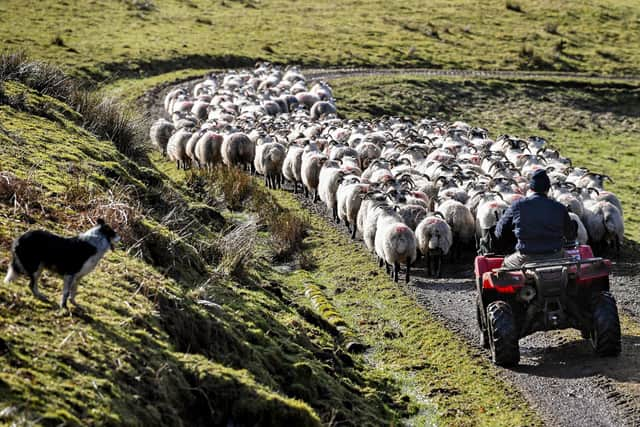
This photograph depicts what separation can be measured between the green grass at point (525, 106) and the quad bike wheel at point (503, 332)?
69.6ft

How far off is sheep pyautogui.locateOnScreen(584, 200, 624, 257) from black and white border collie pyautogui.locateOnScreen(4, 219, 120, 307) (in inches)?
468

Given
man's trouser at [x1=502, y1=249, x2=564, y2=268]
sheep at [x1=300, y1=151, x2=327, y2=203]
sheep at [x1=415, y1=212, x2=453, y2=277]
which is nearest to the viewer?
man's trouser at [x1=502, y1=249, x2=564, y2=268]

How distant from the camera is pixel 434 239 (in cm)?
1545

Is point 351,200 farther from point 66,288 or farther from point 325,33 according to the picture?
point 325,33

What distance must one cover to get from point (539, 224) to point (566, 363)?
6.23ft

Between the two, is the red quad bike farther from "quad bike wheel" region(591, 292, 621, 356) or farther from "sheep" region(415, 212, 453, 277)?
"sheep" region(415, 212, 453, 277)

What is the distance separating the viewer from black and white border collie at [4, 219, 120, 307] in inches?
284

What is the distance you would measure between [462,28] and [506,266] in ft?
151

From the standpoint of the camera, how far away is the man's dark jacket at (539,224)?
10570 millimetres

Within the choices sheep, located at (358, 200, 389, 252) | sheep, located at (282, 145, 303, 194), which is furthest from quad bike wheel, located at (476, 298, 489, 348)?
sheep, located at (282, 145, 303, 194)

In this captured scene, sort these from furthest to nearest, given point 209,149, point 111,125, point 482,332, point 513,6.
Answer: point 513,6
point 209,149
point 111,125
point 482,332

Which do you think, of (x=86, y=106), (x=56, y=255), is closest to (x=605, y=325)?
(x=56, y=255)

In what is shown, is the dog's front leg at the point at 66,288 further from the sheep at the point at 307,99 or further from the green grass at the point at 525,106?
the sheep at the point at 307,99

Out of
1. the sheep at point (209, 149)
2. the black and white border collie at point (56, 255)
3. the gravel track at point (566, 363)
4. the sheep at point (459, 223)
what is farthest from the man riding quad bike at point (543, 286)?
the sheep at point (209, 149)
